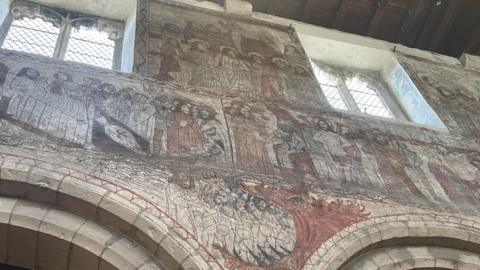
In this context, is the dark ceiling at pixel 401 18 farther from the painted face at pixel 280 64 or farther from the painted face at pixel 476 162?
the painted face at pixel 476 162

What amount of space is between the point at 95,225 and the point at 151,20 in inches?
165

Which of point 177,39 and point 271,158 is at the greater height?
point 177,39

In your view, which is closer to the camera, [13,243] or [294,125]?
[13,243]

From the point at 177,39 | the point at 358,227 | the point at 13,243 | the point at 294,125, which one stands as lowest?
the point at 13,243

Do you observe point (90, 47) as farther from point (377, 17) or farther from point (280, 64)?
point (377, 17)

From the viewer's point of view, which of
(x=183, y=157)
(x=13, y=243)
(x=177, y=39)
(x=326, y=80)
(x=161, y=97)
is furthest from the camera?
(x=326, y=80)

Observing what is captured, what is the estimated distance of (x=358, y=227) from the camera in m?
5.88

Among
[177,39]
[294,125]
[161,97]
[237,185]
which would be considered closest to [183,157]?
[237,185]

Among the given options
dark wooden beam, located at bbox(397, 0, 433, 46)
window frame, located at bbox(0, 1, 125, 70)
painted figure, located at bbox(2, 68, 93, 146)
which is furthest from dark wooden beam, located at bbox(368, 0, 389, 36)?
painted figure, located at bbox(2, 68, 93, 146)

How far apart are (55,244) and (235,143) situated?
2225 millimetres

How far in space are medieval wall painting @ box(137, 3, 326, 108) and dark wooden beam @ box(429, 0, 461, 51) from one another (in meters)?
2.61

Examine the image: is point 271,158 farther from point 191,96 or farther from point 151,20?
point 151,20

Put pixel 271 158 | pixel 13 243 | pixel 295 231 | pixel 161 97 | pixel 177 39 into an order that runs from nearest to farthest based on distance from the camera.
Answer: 1. pixel 13 243
2. pixel 295 231
3. pixel 271 158
4. pixel 161 97
5. pixel 177 39

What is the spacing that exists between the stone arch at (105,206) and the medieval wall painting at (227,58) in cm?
241
